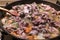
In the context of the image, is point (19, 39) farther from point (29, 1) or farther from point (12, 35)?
point (29, 1)

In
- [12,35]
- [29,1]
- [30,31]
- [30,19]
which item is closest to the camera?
[12,35]

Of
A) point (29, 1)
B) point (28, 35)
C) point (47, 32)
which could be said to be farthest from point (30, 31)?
point (29, 1)

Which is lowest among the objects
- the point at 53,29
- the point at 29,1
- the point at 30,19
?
the point at 53,29

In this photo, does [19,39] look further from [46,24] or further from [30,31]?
[46,24]

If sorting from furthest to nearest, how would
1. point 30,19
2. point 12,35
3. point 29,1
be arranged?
1. point 29,1
2. point 30,19
3. point 12,35

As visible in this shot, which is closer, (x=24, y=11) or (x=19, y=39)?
(x=19, y=39)

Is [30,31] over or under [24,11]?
under

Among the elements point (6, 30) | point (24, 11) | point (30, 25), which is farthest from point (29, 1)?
point (6, 30)
